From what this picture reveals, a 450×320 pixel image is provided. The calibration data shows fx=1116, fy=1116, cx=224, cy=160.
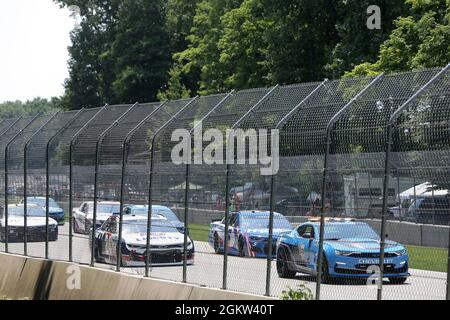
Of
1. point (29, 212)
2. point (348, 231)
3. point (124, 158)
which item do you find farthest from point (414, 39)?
point (348, 231)

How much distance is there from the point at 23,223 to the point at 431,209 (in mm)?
13077

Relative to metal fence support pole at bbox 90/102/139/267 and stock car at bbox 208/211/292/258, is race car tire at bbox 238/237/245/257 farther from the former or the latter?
metal fence support pole at bbox 90/102/139/267

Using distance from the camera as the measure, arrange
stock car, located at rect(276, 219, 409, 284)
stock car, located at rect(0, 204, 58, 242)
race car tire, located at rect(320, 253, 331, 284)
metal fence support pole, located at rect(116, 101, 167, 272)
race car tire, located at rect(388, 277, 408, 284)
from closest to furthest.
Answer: race car tire, located at rect(388, 277, 408, 284) < stock car, located at rect(276, 219, 409, 284) < race car tire, located at rect(320, 253, 331, 284) < metal fence support pole, located at rect(116, 101, 167, 272) < stock car, located at rect(0, 204, 58, 242)

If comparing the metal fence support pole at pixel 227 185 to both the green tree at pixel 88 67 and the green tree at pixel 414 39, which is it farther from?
the green tree at pixel 88 67

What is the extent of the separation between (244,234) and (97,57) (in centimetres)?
6424

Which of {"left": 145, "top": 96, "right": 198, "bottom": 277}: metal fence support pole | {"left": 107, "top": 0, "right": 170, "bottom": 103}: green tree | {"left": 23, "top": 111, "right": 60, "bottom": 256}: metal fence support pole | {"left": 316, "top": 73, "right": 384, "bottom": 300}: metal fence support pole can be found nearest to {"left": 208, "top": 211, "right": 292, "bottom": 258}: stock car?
{"left": 145, "top": 96, "right": 198, "bottom": 277}: metal fence support pole

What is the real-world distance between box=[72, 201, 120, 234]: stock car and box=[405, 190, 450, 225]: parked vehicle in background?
858 cm

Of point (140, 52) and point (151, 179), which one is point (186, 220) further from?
point (140, 52)

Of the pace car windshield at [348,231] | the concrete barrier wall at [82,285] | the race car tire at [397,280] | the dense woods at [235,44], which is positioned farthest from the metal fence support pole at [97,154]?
the dense woods at [235,44]

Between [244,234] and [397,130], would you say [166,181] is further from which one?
[397,130]

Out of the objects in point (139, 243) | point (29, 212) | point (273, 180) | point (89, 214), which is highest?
point (273, 180)

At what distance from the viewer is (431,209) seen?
39.6ft

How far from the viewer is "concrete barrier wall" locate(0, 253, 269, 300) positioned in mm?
15852

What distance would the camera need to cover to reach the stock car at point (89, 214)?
20.4 m
